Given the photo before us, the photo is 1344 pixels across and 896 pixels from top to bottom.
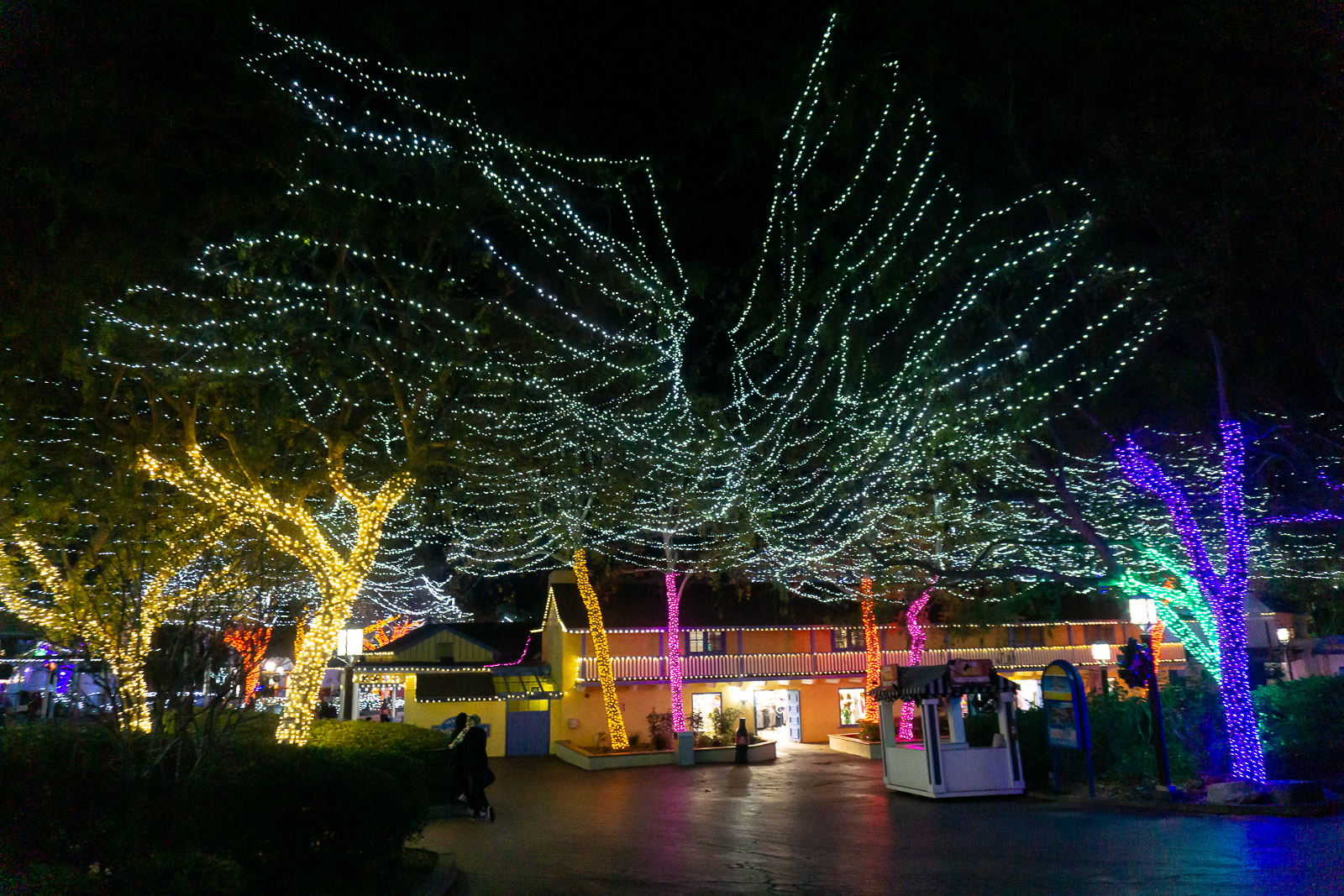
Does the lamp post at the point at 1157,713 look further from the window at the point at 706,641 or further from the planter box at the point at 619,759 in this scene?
the window at the point at 706,641

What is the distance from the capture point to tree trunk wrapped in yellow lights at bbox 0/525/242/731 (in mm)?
7809

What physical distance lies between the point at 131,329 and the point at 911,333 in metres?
10.5

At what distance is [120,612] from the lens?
8.10m

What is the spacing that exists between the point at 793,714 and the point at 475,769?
74.6 feet

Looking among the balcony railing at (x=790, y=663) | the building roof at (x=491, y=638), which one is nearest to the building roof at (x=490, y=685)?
the balcony railing at (x=790, y=663)

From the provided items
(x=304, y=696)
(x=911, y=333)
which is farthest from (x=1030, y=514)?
(x=304, y=696)

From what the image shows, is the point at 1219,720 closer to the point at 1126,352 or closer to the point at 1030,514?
the point at 1030,514

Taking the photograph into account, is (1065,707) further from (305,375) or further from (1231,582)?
(305,375)

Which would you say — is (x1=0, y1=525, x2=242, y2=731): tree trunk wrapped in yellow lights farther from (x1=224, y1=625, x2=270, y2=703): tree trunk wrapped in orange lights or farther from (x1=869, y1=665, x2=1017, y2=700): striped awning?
(x1=869, y1=665, x2=1017, y2=700): striped awning

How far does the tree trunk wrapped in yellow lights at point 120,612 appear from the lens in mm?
7809

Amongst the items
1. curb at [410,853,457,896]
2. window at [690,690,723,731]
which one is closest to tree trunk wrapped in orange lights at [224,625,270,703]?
curb at [410,853,457,896]

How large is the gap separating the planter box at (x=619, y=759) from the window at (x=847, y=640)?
32.0 ft

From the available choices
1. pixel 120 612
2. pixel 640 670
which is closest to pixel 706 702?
pixel 640 670

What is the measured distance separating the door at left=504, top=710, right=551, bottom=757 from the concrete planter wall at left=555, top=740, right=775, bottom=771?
463 cm
